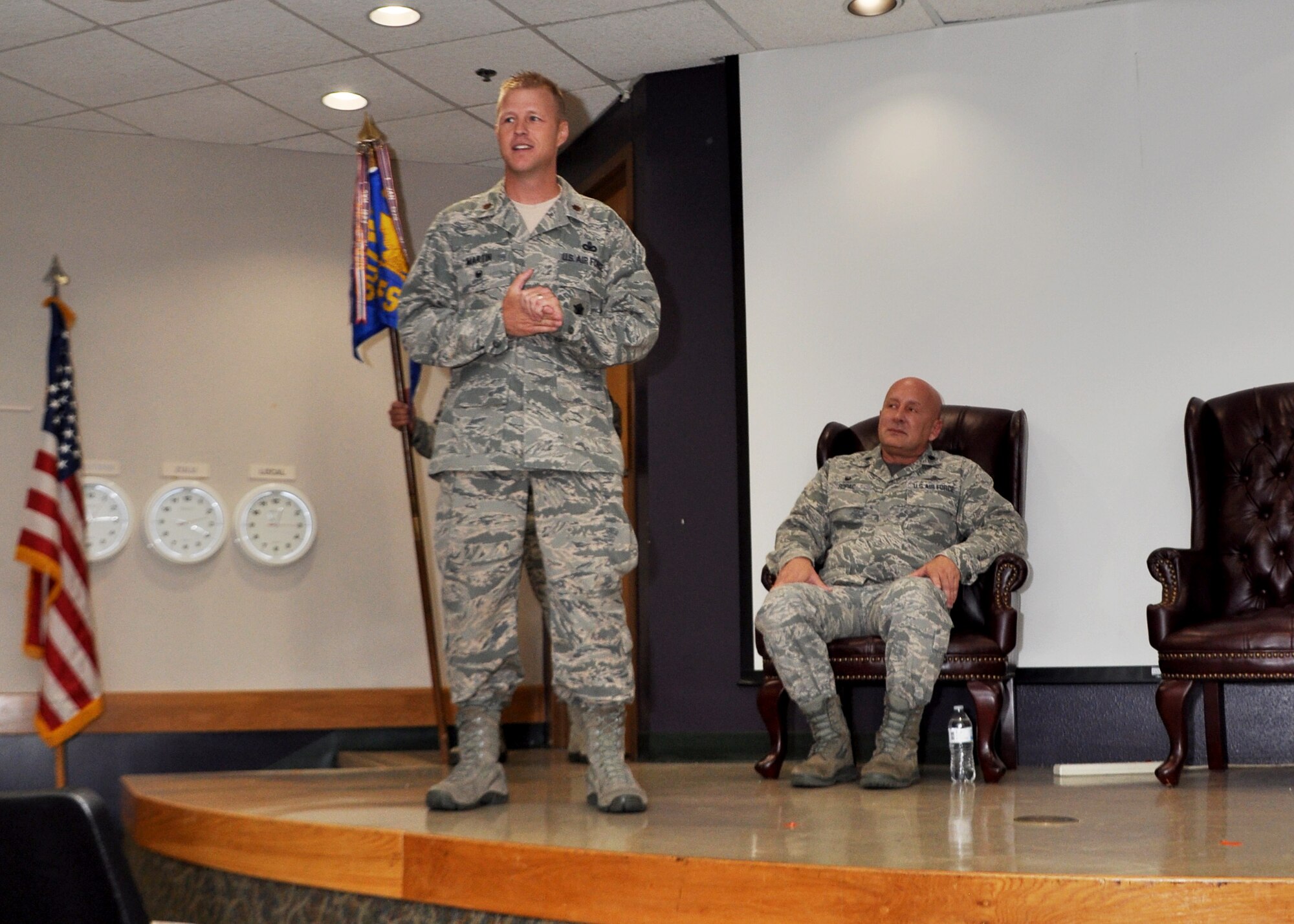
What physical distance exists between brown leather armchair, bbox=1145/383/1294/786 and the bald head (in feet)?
2.41

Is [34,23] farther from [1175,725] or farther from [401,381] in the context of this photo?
[1175,725]

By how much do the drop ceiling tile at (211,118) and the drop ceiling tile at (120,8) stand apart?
0.67m

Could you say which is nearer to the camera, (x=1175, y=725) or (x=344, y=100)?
(x=1175, y=725)

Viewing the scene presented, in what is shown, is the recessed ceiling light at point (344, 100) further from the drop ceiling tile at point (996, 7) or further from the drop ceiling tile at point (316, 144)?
the drop ceiling tile at point (996, 7)

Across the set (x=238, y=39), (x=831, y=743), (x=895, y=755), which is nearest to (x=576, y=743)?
(x=831, y=743)

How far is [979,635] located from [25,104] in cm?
422

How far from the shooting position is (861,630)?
3438mm

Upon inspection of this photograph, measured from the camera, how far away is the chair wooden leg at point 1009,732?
361cm

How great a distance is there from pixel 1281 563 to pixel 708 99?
8.44 ft

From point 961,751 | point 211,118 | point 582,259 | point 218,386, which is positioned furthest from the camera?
point 218,386

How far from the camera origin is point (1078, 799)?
9.48 feet

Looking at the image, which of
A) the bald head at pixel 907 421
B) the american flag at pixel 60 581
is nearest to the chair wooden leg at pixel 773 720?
the bald head at pixel 907 421

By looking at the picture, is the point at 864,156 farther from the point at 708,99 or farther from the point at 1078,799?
the point at 1078,799

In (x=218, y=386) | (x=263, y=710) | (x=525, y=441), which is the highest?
(x=218, y=386)
